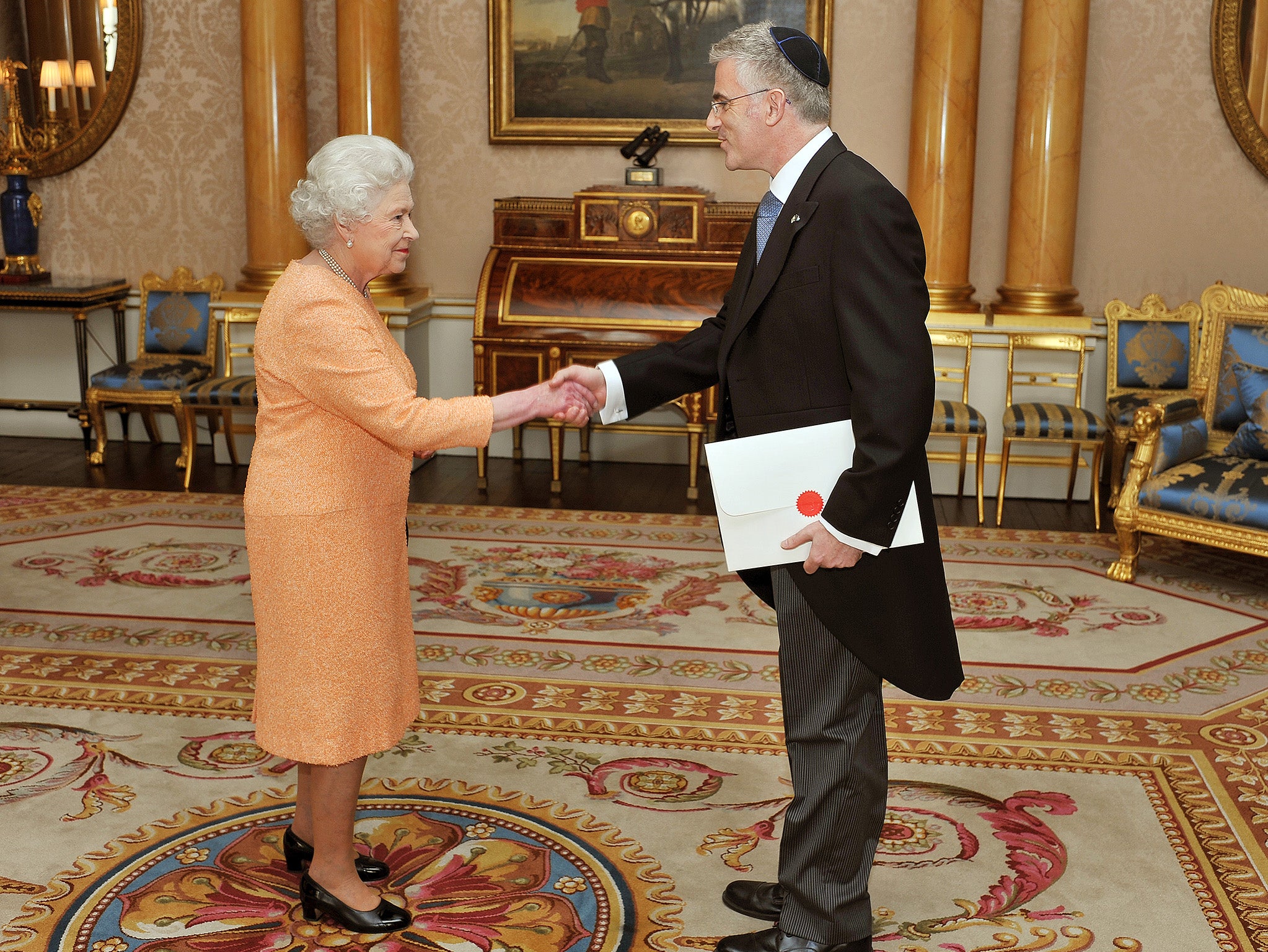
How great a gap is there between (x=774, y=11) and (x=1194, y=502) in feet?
11.9

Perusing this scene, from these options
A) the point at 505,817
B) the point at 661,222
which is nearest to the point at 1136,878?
the point at 505,817

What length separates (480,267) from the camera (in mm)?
7566

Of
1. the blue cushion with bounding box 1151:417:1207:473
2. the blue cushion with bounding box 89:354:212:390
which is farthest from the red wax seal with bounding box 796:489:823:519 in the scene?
the blue cushion with bounding box 89:354:212:390

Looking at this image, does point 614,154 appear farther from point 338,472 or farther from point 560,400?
point 338,472

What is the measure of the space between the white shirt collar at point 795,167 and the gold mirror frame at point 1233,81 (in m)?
5.43

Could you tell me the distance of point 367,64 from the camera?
708cm

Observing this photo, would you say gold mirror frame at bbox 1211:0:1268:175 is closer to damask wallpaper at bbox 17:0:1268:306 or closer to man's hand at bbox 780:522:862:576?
damask wallpaper at bbox 17:0:1268:306

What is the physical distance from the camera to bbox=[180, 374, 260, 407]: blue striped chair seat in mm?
6664

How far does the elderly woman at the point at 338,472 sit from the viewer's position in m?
2.31

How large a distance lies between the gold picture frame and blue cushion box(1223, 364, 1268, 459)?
2936 millimetres

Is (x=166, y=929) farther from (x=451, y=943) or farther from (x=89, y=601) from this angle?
(x=89, y=601)

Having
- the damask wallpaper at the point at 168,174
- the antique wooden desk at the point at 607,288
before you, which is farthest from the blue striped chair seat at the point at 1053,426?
the damask wallpaper at the point at 168,174

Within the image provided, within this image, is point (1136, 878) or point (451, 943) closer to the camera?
point (451, 943)

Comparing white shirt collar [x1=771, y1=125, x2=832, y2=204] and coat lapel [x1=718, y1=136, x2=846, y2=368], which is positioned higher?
white shirt collar [x1=771, y1=125, x2=832, y2=204]
